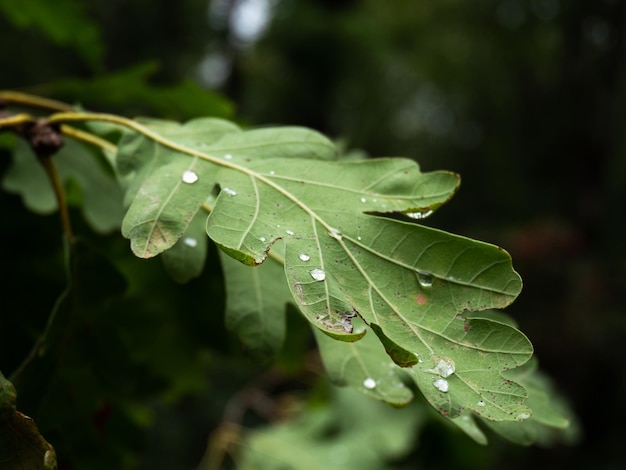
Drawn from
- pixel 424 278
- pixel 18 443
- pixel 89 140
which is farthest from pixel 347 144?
pixel 18 443

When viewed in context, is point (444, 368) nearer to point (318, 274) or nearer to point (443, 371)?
point (443, 371)

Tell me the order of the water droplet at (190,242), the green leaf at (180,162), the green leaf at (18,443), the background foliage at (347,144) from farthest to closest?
1. the background foliage at (347,144)
2. the water droplet at (190,242)
3. the green leaf at (180,162)
4. the green leaf at (18,443)

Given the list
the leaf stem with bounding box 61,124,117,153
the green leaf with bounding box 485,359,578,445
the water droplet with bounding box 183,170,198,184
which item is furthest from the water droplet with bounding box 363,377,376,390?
the leaf stem with bounding box 61,124,117,153

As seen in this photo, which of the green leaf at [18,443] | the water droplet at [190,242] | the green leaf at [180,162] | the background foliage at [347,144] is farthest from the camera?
the background foliage at [347,144]

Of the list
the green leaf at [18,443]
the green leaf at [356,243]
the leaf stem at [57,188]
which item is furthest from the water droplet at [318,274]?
the leaf stem at [57,188]

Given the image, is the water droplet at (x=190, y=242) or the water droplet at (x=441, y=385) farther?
the water droplet at (x=190, y=242)

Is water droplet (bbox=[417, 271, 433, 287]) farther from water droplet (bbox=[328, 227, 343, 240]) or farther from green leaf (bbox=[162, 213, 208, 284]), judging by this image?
green leaf (bbox=[162, 213, 208, 284])

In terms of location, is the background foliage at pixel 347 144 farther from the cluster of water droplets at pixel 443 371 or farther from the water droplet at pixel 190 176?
the cluster of water droplets at pixel 443 371
